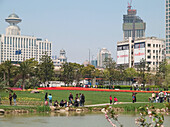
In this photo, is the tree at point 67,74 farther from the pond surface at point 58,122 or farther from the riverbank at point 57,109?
the pond surface at point 58,122

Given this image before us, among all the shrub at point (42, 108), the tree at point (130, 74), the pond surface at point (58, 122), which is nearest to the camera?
the pond surface at point (58, 122)

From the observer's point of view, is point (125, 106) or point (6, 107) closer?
point (6, 107)

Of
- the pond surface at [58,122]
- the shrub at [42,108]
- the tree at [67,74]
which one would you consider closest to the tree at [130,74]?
the tree at [67,74]

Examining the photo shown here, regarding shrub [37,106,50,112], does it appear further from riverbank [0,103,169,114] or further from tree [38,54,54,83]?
tree [38,54,54,83]

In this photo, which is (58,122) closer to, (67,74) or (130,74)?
(67,74)

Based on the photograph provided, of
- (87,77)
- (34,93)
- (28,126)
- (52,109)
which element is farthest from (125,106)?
(87,77)

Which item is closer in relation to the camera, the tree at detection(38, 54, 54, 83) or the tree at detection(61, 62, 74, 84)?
the tree at detection(38, 54, 54, 83)

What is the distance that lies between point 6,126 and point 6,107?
489 inches

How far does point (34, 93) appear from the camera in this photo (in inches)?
2694

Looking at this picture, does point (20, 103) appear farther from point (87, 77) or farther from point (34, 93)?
point (87, 77)

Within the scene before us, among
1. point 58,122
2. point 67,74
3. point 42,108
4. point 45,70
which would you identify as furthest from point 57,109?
point 67,74

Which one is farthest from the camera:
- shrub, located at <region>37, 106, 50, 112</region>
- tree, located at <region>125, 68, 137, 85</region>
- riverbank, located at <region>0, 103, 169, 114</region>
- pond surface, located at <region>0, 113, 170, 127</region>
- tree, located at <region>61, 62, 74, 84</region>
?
tree, located at <region>125, 68, 137, 85</region>

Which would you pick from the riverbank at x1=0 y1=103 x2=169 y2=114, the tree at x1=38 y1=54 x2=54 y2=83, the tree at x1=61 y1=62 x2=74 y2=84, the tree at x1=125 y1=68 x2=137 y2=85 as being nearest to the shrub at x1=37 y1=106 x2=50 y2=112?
the riverbank at x1=0 y1=103 x2=169 y2=114

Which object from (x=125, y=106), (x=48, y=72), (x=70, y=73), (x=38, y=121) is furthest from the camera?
(x=70, y=73)
